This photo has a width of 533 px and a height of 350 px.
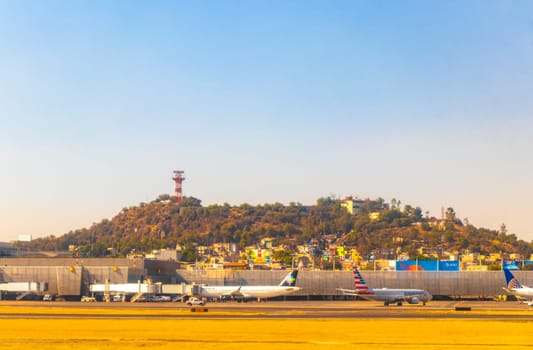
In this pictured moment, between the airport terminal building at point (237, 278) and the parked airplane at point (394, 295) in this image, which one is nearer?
the parked airplane at point (394, 295)

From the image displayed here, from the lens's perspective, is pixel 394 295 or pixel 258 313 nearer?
pixel 258 313

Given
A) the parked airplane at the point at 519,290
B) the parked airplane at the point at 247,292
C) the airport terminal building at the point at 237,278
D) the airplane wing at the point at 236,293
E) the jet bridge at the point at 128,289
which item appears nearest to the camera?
the parked airplane at the point at 519,290

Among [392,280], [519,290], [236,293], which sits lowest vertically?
[236,293]

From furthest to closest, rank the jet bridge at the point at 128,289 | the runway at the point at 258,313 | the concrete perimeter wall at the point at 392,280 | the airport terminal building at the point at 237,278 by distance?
the concrete perimeter wall at the point at 392,280
the airport terminal building at the point at 237,278
the jet bridge at the point at 128,289
the runway at the point at 258,313

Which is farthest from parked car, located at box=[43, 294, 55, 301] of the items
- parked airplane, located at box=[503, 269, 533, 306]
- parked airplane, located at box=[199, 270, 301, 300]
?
parked airplane, located at box=[503, 269, 533, 306]

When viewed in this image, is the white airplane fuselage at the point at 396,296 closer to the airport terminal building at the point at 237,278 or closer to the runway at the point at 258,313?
the runway at the point at 258,313

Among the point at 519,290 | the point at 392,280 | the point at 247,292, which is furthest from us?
the point at 392,280

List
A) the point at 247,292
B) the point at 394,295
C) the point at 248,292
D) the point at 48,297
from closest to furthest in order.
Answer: the point at 394,295
the point at 247,292
the point at 248,292
the point at 48,297

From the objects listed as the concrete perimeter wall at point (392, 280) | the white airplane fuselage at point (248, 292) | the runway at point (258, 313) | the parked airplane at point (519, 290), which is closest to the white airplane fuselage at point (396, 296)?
the parked airplane at point (519, 290)

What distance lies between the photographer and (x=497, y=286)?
613 ft

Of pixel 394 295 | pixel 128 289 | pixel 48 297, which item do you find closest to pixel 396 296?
pixel 394 295

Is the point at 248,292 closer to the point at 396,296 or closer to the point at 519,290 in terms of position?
the point at 396,296

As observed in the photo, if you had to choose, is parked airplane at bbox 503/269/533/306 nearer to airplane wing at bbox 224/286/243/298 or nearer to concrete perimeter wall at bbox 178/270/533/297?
concrete perimeter wall at bbox 178/270/533/297
